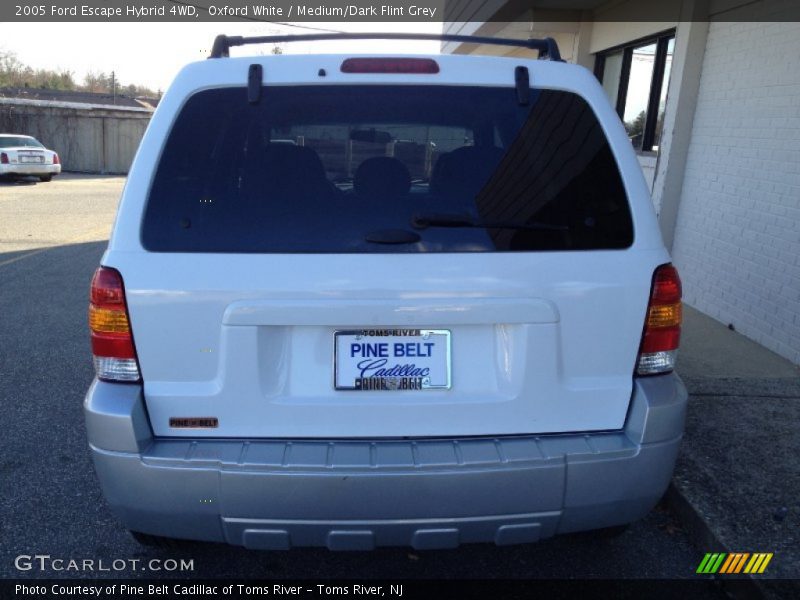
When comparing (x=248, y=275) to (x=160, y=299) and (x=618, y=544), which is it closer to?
(x=160, y=299)

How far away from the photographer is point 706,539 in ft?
9.89

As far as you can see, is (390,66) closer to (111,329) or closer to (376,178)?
(376,178)

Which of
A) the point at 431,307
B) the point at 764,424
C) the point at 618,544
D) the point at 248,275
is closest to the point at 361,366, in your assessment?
the point at 431,307

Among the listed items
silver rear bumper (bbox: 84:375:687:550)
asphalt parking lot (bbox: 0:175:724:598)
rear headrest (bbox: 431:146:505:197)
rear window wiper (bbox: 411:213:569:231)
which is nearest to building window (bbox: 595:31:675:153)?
asphalt parking lot (bbox: 0:175:724:598)

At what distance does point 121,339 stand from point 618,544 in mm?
2354

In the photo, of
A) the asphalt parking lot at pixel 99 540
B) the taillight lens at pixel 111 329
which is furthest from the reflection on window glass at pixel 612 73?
the taillight lens at pixel 111 329

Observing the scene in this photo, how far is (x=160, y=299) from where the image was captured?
2162 millimetres

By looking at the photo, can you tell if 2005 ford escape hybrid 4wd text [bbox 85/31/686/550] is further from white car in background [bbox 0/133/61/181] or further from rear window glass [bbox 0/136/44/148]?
rear window glass [bbox 0/136/44/148]

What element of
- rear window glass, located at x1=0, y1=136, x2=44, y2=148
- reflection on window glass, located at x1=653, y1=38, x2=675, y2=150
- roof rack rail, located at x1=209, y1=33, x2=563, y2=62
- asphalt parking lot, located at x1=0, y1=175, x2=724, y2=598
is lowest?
asphalt parking lot, located at x1=0, y1=175, x2=724, y2=598

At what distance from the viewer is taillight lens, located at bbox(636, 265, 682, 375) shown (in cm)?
230

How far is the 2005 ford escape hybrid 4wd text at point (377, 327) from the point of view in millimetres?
2152

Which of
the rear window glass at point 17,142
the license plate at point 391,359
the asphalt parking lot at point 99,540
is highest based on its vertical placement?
the license plate at point 391,359

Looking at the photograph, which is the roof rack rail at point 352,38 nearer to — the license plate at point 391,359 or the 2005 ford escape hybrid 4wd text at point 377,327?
the 2005 ford escape hybrid 4wd text at point 377,327

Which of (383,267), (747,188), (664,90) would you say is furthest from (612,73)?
(383,267)
